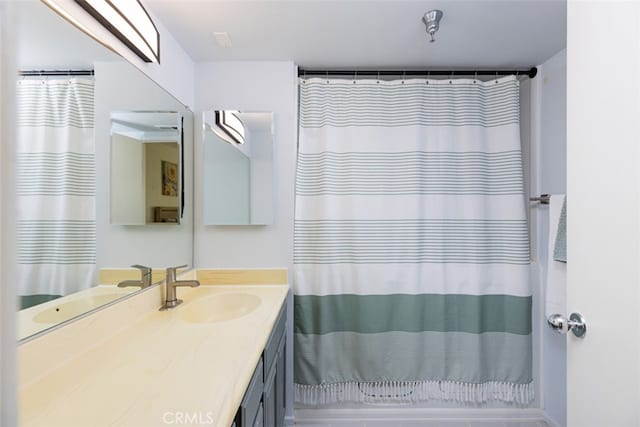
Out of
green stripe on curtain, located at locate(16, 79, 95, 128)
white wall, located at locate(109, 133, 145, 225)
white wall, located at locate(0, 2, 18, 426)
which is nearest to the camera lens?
white wall, located at locate(0, 2, 18, 426)

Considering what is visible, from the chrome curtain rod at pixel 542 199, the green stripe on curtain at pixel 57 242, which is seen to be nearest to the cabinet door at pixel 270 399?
the green stripe on curtain at pixel 57 242

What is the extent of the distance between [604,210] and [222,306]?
1.58 m

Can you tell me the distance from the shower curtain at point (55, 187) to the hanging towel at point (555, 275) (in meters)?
2.12

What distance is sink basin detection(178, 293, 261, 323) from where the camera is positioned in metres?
1.37

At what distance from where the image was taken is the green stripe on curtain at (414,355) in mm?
1660

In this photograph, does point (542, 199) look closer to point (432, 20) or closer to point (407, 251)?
point (407, 251)

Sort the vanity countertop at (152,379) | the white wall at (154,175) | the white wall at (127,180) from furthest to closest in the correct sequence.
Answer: the white wall at (154,175) → the white wall at (127,180) → the vanity countertop at (152,379)

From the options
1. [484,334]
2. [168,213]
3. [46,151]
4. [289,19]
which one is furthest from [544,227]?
[46,151]

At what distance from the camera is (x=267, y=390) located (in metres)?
1.09

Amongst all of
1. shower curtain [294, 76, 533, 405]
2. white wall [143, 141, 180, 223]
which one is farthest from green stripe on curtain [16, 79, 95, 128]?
shower curtain [294, 76, 533, 405]

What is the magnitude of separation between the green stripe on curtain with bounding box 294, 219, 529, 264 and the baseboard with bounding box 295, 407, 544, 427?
964 mm

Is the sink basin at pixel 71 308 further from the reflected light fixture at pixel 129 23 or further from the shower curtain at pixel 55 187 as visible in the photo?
the reflected light fixture at pixel 129 23

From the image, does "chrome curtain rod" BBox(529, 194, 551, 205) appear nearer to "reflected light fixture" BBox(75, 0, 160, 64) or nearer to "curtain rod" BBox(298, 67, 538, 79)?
"curtain rod" BBox(298, 67, 538, 79)

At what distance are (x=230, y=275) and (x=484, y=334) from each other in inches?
64.9
